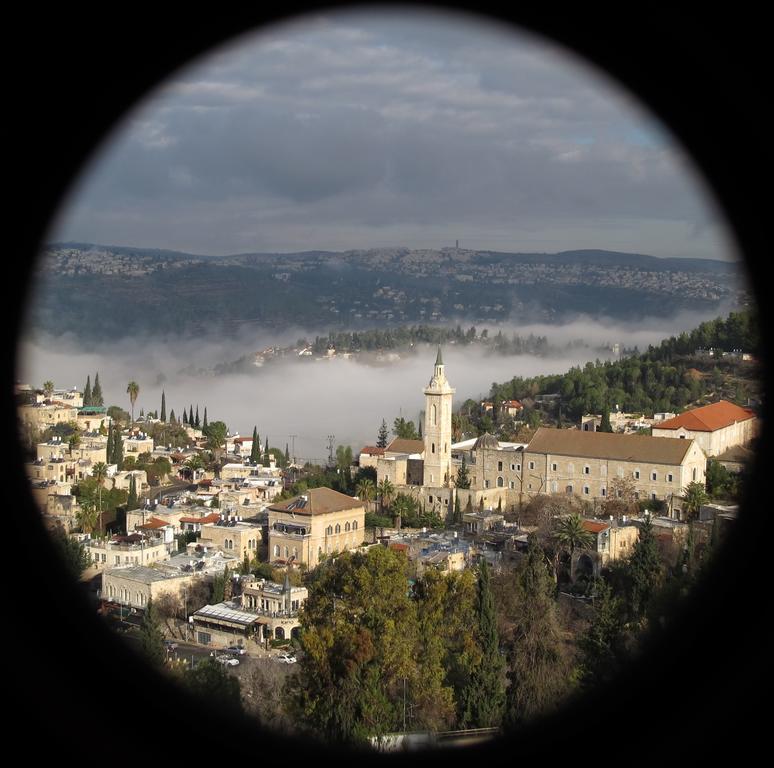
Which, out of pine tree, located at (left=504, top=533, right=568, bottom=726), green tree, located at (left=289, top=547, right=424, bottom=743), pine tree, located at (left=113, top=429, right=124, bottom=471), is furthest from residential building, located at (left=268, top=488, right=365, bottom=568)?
pine tree, located at (left=113, top=429, right=124, bottom=471)

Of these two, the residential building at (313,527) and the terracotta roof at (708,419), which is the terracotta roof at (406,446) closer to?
the terracotta roof at (708,419)

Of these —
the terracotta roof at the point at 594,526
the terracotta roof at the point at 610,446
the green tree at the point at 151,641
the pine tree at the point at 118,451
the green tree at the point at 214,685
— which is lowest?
the pine tree at the point at 118,451

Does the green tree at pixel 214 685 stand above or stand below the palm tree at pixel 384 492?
above

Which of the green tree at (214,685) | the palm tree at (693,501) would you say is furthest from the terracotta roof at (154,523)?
the green tree at (214,685)

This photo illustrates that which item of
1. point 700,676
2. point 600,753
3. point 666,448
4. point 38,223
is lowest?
point 666,448

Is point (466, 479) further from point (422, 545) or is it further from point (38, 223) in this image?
point (38, 223)

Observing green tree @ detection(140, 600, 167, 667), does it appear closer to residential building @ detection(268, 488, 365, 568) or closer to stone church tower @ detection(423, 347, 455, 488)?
residential building @ detection(268, 488, 365, 568)

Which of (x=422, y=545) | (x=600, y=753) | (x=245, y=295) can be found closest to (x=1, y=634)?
(x=600, y=753)
